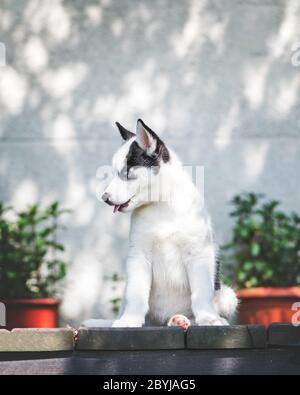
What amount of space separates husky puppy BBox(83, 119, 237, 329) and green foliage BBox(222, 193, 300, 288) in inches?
66.7

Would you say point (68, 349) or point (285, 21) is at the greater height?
point (285, 21)

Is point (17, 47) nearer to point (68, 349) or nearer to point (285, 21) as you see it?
point (285, 21)

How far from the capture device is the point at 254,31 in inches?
246

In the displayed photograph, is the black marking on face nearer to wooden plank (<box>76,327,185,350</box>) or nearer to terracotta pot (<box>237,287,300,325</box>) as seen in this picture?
wooden plank (<box>76,327,185,350</box>)

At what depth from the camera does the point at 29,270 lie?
557 centimetres

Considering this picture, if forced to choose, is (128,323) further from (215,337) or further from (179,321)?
(215,337)

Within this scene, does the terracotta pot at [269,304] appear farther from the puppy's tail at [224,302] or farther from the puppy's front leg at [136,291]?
the puppy's front leg at [136,291]

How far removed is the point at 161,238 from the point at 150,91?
8.75 feet

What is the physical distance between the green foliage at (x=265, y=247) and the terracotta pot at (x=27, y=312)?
135 centimetres

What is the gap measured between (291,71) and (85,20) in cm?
169

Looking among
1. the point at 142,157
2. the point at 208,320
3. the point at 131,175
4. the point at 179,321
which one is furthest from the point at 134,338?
the point at 142,157
